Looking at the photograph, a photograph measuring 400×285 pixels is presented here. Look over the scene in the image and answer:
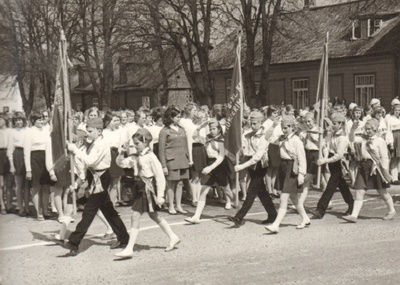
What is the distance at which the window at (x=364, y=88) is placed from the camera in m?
34.1

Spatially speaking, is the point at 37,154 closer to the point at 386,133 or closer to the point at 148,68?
the point at 386,133

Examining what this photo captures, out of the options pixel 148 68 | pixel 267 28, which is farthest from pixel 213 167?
pixel 148 68

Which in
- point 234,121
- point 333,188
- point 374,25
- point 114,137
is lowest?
point 333,188

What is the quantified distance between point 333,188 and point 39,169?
15.7 ft

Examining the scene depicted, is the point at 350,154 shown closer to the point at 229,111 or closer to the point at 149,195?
the point at 229,111

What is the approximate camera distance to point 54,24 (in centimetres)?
3259

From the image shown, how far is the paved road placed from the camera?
296 inches

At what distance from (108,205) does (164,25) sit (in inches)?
946

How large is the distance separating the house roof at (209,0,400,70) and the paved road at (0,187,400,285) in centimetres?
2233

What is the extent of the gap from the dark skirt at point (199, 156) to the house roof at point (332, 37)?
19.7 m

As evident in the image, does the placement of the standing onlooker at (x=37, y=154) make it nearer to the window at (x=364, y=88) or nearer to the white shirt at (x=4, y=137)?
the white shirt at (x=4, y=137)

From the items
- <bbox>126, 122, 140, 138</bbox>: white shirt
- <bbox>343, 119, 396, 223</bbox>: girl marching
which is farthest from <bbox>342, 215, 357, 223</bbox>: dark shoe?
<bbox>126, 122, 140, 138</bbox>: white shirt

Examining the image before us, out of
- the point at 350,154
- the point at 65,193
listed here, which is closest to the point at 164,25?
the point at 350,154

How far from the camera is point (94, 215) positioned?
8938 mm
